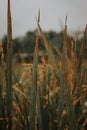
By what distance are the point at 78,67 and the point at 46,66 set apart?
192 millimetres

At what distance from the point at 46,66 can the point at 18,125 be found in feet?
0.80

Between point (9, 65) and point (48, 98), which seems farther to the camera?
point (48, 98)

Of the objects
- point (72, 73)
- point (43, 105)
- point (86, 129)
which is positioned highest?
point (72, 73)

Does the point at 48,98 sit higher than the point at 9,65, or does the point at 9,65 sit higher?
the point at 9,65

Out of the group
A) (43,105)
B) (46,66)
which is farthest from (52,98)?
(46,66)

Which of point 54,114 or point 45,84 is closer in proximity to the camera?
point 54,114

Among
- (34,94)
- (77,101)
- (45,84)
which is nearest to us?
(34,94)

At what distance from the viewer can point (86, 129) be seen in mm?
1133

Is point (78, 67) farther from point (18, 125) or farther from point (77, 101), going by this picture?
point (18, 125)

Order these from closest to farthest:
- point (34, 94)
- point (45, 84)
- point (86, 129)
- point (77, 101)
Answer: point (34, 94)
point (77, 101)
point (86, 129)
point (45, 84)

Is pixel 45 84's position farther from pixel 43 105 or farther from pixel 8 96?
pixel 8 96

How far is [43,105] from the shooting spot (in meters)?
1.07

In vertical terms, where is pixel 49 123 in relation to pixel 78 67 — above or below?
below

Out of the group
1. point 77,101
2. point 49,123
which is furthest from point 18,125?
point 77,101
